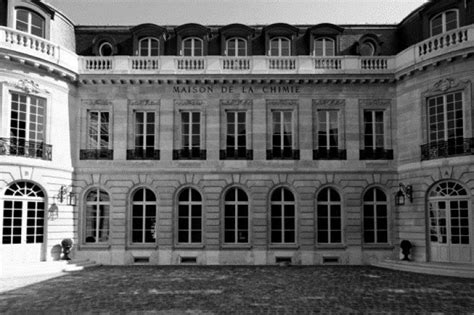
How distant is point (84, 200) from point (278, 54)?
35.0 feet

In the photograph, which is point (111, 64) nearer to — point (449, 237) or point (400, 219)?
point (400, 219)

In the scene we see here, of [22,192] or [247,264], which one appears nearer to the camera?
[22,192]

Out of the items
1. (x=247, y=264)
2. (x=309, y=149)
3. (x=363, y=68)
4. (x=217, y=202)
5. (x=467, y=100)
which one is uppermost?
(x=363, y=68)

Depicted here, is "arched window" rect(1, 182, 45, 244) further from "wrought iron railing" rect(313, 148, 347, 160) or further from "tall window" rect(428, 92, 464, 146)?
"tall window" rect(428, 92, 464, 146)

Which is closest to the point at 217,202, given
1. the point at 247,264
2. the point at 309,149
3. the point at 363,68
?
the point at 247,264

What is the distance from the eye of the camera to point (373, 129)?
67.6 ft

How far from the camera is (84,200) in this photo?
20203mm

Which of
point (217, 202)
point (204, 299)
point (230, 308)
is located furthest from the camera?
point (217, 202)

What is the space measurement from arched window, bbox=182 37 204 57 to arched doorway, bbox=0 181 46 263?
341 inches

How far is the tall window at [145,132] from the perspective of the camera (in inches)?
806

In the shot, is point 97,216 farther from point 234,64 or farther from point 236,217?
point 234,64

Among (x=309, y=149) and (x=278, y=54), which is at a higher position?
(x=278, y=54)

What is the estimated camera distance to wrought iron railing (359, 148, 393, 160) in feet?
66.6

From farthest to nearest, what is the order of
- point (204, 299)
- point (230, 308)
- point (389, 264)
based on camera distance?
point (389, 264), point (204, 299), point (230, 308)
